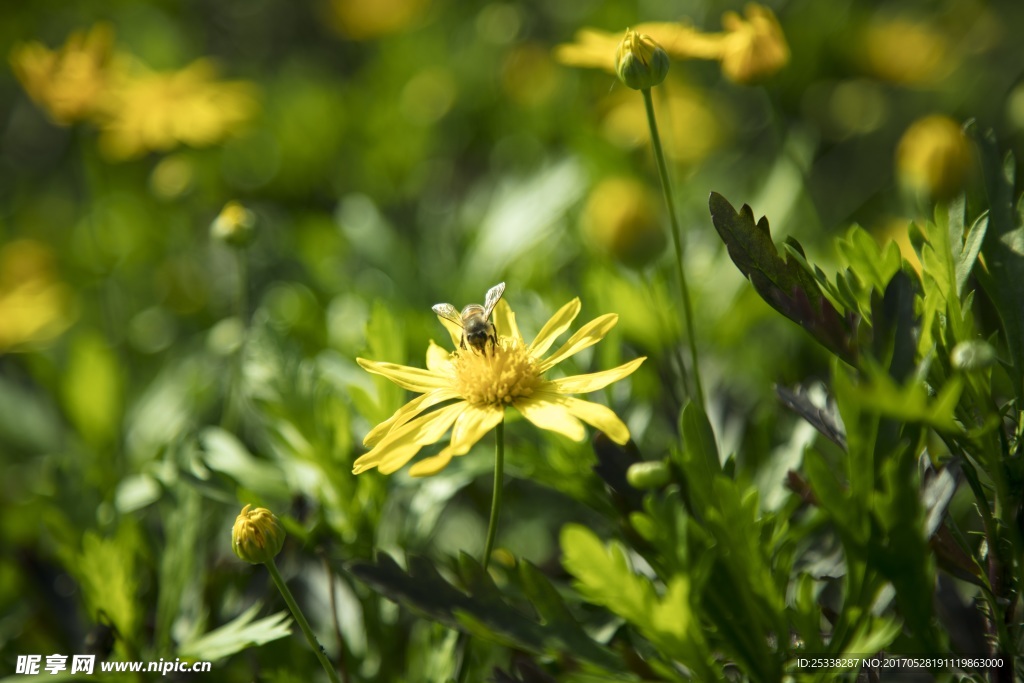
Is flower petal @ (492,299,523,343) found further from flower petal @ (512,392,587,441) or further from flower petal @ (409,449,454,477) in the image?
flower petal @ (409,449,454,477)

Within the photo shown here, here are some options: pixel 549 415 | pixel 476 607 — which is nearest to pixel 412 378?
pixel 549 415

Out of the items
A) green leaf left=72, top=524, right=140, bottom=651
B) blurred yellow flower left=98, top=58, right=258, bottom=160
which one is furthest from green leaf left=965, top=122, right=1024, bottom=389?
blurred yellow flower left=98, top=58, right=258, bottom=160

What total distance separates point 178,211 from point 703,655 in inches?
68.0

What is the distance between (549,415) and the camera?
2.67 ft

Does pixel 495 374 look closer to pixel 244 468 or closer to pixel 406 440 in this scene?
pixel 406 440

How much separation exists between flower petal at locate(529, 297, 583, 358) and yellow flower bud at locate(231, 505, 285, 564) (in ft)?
1.02

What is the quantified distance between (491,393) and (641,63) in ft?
1.28

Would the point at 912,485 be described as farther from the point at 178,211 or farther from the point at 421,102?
the point at 178,211

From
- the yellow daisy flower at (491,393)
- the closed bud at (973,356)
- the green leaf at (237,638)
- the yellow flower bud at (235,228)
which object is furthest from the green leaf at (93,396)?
the closed bud at (973,356)

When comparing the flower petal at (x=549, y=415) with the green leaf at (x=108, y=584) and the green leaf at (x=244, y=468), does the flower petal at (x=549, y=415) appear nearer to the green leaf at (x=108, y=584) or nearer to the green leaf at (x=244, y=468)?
the green leaf at (x=244, y=468)

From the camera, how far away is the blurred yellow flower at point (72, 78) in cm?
153

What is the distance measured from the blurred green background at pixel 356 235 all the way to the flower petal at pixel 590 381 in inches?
3.8

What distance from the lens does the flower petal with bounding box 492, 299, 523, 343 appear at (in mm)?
983

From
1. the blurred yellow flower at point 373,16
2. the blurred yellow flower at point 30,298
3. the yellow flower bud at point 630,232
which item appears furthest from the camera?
the blurred yellow flower at point 373,16
